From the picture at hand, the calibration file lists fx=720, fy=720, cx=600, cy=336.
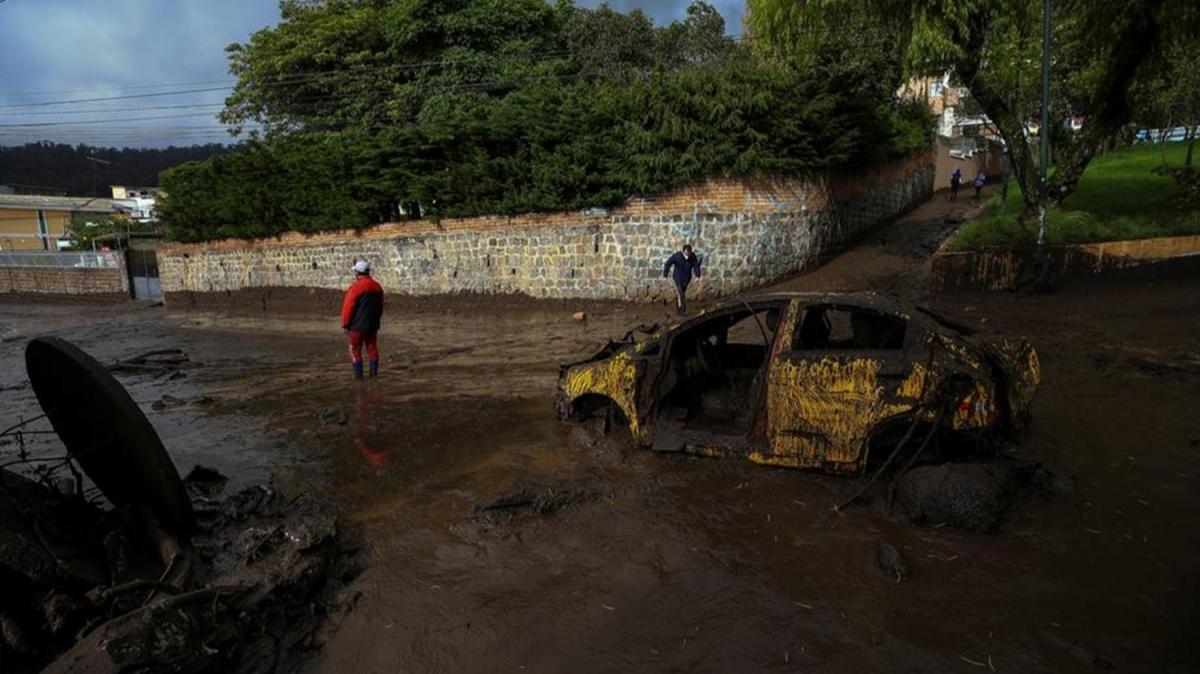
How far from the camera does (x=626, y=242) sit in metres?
16.7

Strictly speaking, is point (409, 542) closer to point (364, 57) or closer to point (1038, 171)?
point (1038, 171)

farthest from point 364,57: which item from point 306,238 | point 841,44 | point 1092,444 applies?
point 1092,444

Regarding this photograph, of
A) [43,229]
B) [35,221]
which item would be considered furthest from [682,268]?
[35,221]

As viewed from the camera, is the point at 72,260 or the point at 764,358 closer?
the point at 764,358

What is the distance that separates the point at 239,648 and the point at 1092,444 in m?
6.60

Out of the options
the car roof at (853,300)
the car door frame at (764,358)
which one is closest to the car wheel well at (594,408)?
the car door frame at (764,358)

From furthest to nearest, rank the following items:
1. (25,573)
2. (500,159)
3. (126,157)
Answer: (126,157) < (500,159) < (25,573)

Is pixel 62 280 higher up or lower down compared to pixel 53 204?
lower down

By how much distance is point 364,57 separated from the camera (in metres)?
27.0

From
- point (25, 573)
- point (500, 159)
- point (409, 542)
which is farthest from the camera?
point (500, 159)

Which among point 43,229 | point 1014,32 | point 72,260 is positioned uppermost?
point 1014,32

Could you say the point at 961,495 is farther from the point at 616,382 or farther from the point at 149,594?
the point at 149,594

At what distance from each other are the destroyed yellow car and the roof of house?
5486 centimetres

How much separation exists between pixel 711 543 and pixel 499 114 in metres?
15.1
